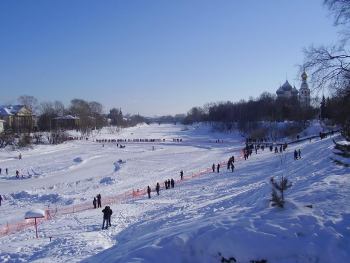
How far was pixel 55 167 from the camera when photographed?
181 ft

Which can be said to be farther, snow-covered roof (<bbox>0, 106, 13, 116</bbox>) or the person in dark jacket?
snow-covered roof (<bbox>0, 106, 13, 116</bbox>)

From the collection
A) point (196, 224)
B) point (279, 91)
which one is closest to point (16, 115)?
point (279, 91)

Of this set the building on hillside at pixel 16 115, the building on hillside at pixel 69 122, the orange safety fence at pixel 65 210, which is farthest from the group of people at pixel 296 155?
the building on hillside at pixel 69 122

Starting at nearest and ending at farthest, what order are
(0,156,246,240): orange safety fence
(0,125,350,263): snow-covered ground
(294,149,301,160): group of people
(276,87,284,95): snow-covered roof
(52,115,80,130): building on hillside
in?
(0,125,350,263): snow-covered ground, (0,156,246,240): orange safety fence, (294,149,301,160): group of people, (52,115,80,130): building on hillside, (276,87,284,95): snow-covered roof

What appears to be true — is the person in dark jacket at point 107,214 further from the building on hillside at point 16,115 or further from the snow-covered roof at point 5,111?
the snow-covered roof at point 5,111

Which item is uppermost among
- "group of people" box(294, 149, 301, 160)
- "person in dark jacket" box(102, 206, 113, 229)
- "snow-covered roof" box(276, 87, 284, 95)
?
"snow-covered roof" box(276, 87, 284, 95)

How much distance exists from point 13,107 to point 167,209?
12716 centimetres

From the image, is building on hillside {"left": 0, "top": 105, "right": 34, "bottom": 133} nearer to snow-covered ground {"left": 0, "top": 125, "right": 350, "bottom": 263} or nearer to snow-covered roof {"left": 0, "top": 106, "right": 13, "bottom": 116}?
snow-covered roof {"left": 0, "top": 106, "right": 13, "bottom": 116}

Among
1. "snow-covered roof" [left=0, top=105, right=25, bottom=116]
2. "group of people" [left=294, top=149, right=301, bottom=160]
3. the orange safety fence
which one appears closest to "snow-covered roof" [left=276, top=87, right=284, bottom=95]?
"snow-covered roof" [left=0, top=105, right=25, bottom=116]

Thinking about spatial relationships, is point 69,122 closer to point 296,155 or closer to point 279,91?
point 279,91

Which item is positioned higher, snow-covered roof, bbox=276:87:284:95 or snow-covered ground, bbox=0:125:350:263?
snow-covered roof, bbox=276:87:284:95

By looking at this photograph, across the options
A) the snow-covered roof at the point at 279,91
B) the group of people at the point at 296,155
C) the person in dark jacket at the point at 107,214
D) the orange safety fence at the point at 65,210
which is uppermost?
the snow-covered roof at the point at 279,91

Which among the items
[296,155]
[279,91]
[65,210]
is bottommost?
[65,210]

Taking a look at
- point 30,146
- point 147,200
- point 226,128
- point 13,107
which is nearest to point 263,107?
point 226,128
